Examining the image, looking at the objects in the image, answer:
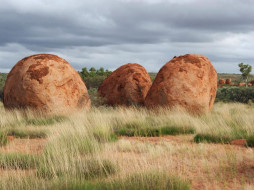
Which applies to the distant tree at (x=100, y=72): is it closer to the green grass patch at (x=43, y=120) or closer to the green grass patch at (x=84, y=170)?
the green grass patch at (x=43, y=120)

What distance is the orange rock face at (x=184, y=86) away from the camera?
1209 centimetres

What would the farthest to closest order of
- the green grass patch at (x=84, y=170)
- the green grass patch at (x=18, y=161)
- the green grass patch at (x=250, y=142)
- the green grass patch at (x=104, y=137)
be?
1. the green grass patch at (x=104, y=137)
2. the green grass patch at (x=250, y=142)
3. the green grass patch at (x=18, y=161)
4. the green grass patch at (x=84, y=170)

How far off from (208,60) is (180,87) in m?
2.34

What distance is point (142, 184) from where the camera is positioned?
4020 millimetres

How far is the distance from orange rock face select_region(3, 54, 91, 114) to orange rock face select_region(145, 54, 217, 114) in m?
3.02

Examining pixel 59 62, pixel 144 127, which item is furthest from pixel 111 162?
pixel 59 62

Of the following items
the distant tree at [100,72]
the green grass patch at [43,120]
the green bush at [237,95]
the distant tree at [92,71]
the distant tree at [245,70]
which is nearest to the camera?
the green grass patch at [43,120]

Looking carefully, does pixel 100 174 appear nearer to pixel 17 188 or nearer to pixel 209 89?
pixel 17 188

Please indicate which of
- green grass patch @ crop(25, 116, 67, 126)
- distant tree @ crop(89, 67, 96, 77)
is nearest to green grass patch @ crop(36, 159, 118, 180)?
green grass patch @ crop(25, 116, 67, 126)

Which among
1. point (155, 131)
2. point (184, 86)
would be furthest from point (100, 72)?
point (155, 131)

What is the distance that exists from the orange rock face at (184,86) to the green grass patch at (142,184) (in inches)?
316

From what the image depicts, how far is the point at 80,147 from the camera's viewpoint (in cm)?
649

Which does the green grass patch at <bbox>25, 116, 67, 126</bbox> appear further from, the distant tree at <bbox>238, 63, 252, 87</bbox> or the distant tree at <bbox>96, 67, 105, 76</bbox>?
the distant tree at <bbox>238, 63, 252, 87</bbox>

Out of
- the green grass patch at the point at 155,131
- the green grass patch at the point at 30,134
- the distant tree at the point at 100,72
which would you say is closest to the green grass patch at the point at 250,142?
the green grass patch at the point at 155,131
